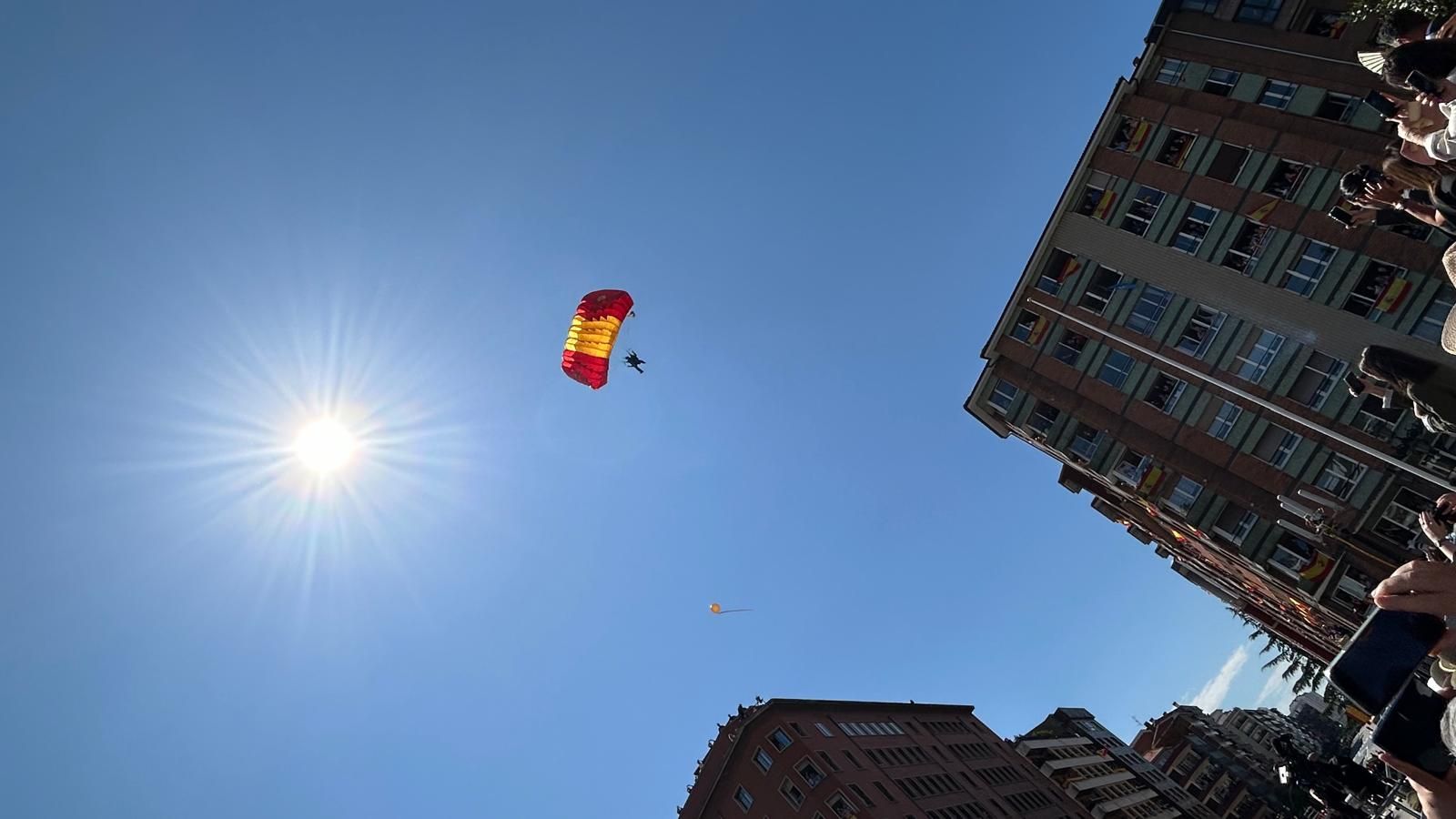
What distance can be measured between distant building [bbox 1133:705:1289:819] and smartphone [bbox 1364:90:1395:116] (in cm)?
7813

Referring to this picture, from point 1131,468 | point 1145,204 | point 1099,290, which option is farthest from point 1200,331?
point 1131,468

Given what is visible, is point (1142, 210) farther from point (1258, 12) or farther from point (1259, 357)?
point (1258, 12)

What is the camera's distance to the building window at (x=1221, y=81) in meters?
Result: 30.1

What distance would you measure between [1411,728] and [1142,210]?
106 feet

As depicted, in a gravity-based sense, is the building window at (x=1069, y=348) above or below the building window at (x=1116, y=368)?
above

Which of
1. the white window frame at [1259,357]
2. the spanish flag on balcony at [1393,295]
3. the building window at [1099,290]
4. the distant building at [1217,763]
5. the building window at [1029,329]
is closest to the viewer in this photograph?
the spanish flag on balcony at [1393,295]

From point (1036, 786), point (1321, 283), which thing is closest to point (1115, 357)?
point (1321, 283)

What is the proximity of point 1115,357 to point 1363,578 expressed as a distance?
485 inches

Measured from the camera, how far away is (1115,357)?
110 ft

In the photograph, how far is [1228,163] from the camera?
97.8 feet

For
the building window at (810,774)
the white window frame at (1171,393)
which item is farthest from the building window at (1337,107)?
the building window at (810,774)

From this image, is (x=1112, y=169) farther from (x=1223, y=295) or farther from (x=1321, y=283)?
(x=1321, y=283)

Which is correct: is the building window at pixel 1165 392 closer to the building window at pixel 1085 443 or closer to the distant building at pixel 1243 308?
the distant building at pixel 1243 308

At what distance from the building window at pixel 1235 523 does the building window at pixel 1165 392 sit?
4.78m
